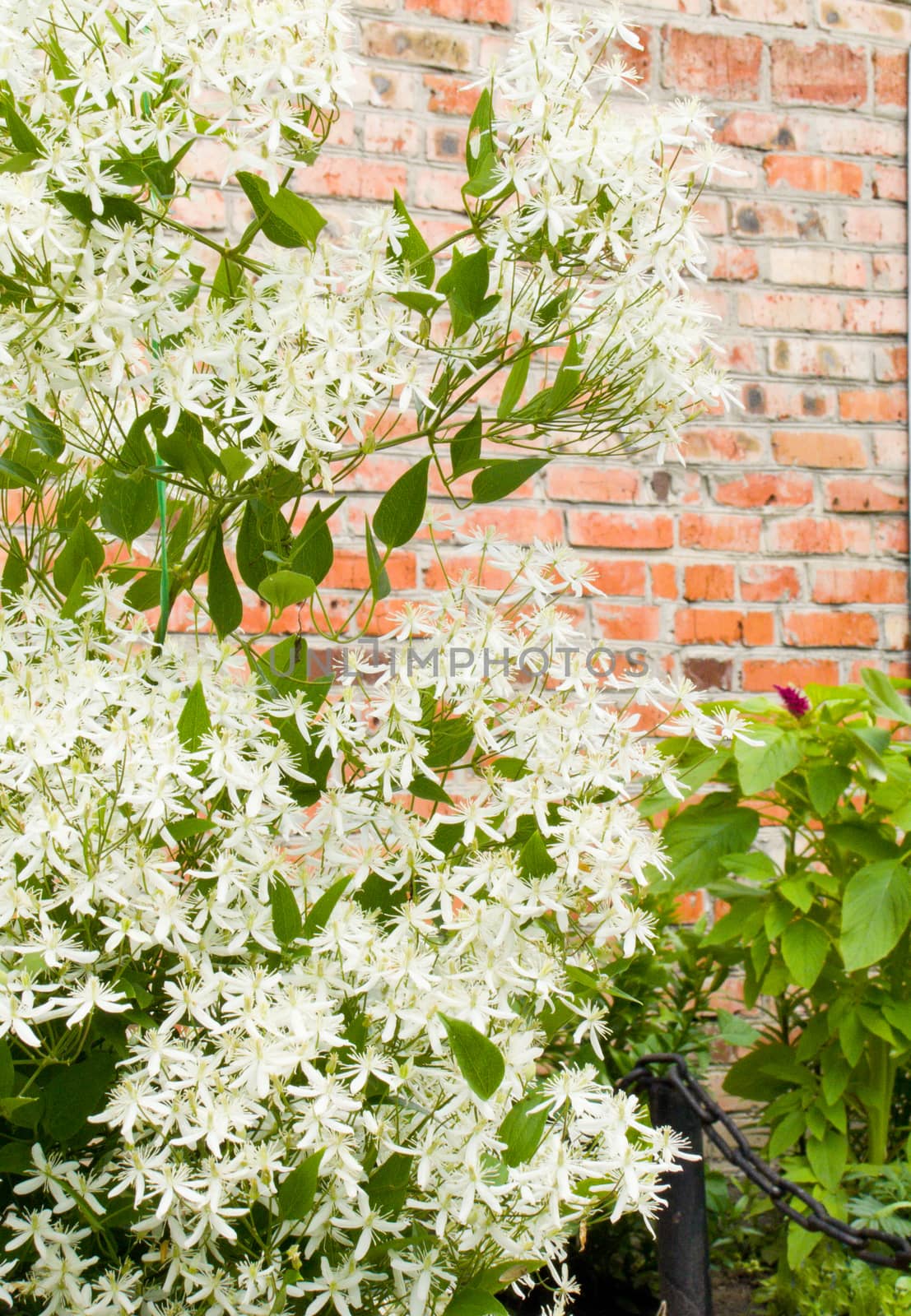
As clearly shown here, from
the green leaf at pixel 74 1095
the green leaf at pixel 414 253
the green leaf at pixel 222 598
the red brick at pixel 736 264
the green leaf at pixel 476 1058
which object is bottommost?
the green leaf at pixel 74 1095

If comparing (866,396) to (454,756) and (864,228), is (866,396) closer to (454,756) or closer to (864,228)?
(864,228)

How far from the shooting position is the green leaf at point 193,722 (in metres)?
0.66

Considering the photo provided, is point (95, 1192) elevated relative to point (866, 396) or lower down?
lower down

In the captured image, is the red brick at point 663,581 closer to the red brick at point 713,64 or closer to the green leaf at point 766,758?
the green leaf at point 766,758

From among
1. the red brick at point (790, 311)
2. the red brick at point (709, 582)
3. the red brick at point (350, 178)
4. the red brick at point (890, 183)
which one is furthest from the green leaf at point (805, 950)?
the red brick at point (890, 183)

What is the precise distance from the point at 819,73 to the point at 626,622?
2.87 feet

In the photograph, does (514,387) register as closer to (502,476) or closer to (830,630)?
(502,476)

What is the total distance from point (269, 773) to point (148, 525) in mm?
186

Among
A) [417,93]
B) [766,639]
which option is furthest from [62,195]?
[766,639]

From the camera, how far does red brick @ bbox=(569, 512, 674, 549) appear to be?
1689 mm

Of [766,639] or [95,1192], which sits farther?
[766,639]

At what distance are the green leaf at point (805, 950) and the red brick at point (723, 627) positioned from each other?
56cm

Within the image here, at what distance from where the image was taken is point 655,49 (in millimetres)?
1721

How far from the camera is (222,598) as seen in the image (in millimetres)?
730
